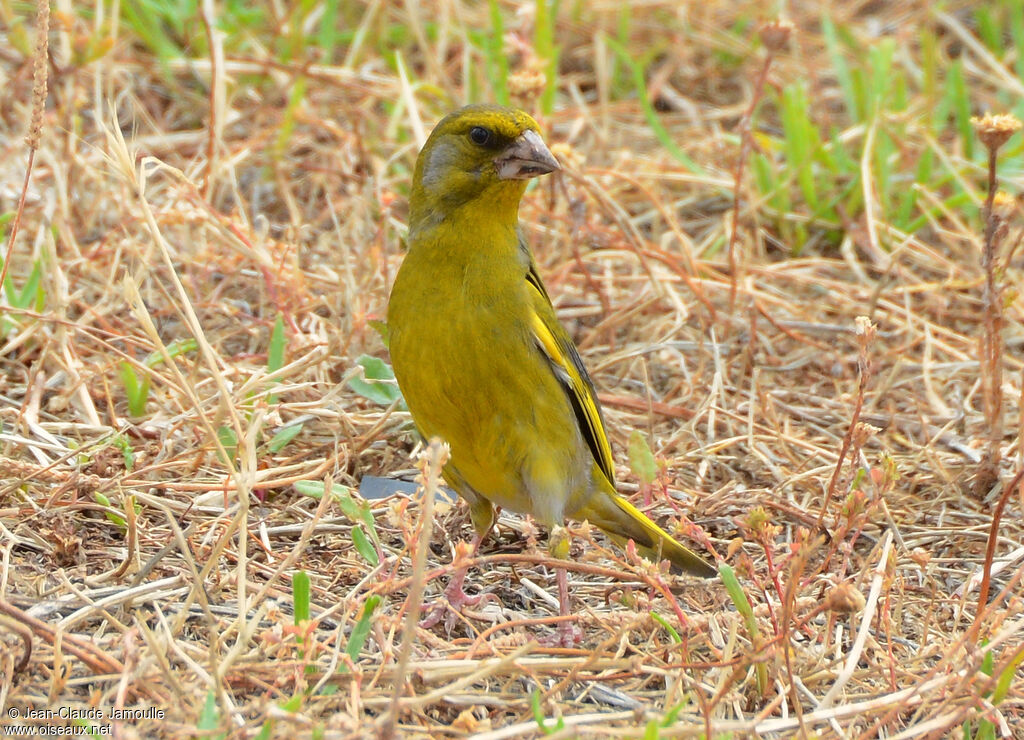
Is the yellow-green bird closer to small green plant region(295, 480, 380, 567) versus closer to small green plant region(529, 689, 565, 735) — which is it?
small green plant region(295, 480, 380, 567)

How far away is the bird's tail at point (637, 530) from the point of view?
134 inches

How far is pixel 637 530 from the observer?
11.7 feet

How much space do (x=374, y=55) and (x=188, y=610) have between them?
13.3 ft

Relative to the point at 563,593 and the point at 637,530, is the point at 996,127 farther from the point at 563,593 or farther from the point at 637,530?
the point at 563,593

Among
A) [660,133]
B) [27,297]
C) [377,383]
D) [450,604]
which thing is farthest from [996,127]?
[27,297]

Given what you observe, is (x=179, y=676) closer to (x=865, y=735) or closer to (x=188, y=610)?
(x=188, y=610)

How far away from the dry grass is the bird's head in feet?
2.62

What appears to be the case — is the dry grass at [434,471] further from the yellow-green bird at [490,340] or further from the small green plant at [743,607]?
the yellow-green bird at [490,340]

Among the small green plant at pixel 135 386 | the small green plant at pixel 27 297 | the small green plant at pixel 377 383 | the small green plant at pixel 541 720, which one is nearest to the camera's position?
the small green plant at pixel 541 720

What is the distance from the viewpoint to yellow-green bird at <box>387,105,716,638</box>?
10.6 feet

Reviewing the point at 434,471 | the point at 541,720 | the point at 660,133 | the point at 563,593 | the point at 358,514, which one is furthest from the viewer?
the point at 660,133

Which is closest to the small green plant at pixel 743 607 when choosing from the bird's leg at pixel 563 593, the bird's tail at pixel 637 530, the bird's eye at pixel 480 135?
the bird's leg at pixel 563 593

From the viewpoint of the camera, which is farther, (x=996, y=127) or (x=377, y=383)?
(x=377, y=383)

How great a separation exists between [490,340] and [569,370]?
29 centimetres
